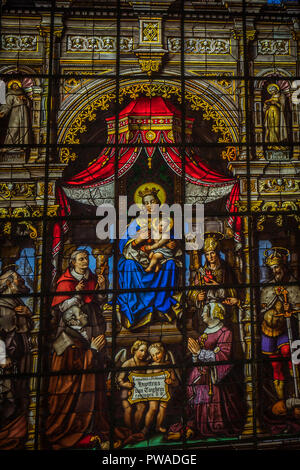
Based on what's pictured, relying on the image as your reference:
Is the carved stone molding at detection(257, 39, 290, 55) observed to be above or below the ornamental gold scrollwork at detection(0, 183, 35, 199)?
above

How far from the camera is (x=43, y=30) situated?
26.3ft

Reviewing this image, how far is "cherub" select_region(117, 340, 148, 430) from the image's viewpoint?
7320 mm

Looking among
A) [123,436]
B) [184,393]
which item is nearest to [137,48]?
[184,393]

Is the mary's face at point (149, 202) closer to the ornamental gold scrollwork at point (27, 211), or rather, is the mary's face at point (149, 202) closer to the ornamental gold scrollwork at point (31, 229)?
the ornamental gold scrollwork at point (27, 211)

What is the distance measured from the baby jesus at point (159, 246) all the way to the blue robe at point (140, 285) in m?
0.09

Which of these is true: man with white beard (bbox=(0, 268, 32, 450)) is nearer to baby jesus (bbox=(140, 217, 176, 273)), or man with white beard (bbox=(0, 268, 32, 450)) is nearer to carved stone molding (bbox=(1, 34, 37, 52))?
baby jesus (bbox=(140, 217, 176, 273))

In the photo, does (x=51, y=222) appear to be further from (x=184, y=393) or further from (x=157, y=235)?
(x=184, y=393)

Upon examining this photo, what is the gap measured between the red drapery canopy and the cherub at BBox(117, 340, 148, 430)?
2.15 m

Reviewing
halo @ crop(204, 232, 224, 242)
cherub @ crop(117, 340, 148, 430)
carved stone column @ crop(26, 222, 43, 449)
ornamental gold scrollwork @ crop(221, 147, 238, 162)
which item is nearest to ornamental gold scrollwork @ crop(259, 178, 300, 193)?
ornamental gold scrollwork @ crop(221, 147, 238, 162)

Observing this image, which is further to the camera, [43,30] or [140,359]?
[43,30]

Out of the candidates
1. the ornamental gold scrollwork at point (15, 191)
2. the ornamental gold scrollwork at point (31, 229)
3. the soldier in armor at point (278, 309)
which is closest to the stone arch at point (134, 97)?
the ornamental gold scrollwork at point (15, 191)

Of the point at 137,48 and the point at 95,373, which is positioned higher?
the point at 137,48
